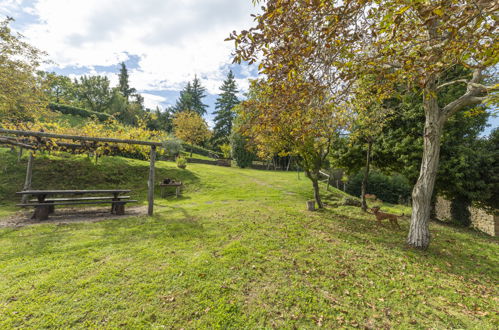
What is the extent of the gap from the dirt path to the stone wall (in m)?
20.8

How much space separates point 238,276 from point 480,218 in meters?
21.1

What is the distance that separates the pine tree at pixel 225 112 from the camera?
49.8 meters

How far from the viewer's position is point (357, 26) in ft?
11.0

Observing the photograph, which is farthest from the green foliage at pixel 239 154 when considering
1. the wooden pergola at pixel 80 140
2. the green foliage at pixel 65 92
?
the green foliage at pixel 65 92

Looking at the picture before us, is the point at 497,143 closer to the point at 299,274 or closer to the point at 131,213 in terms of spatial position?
the point at 299,274

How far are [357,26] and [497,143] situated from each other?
50.6 ft

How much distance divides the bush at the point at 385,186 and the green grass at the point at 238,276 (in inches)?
854

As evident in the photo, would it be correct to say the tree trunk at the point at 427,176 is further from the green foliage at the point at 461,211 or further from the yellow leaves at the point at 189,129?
the yellow leaves at the point at 189,129

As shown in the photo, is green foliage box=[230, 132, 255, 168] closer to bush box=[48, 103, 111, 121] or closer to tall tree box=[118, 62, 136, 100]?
bush box=[48, 103, 111, 121]

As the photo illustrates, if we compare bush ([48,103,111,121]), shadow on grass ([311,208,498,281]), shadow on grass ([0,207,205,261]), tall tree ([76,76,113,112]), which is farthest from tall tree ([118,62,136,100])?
shadow on grass ([311,208,498,281])

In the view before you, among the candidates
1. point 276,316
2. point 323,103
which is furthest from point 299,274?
point 323,103

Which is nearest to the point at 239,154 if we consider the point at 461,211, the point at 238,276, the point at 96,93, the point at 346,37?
the point at 461,211

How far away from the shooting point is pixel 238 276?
4477mm

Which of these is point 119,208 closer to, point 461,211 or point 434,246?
point 434,246
